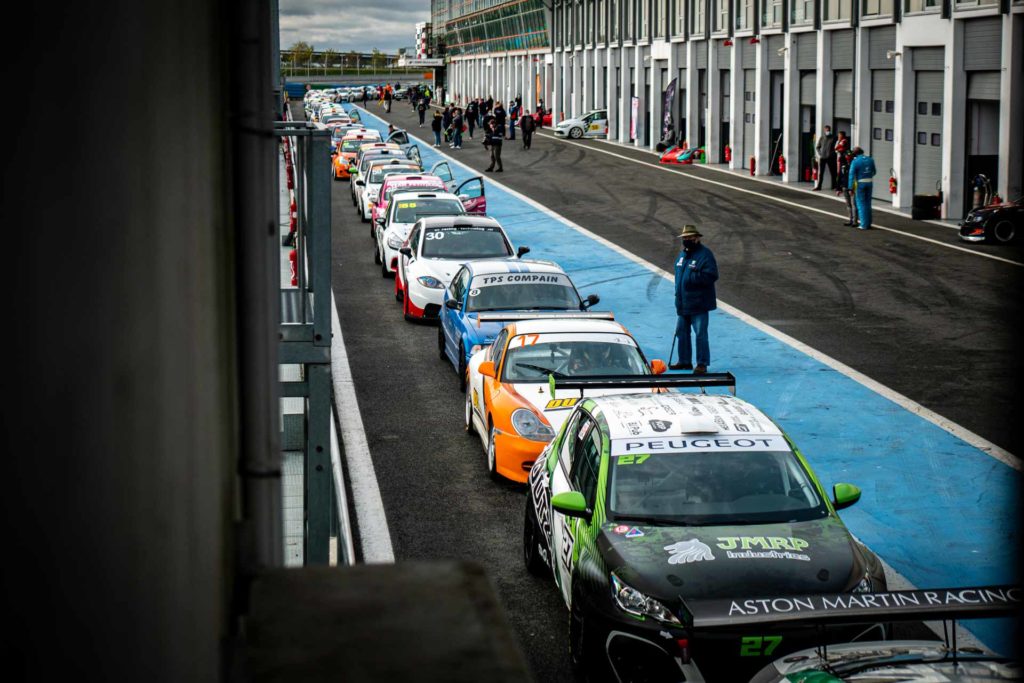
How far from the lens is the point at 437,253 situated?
811 inches

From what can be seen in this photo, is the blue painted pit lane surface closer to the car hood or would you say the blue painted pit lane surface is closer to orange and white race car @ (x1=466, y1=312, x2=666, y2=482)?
the car hood

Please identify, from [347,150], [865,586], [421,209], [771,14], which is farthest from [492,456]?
[347,150]

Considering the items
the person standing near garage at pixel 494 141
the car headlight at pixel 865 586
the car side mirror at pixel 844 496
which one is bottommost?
the car headlight at pixel 865 586

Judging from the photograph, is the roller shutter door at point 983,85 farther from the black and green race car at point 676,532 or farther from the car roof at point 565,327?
the black and green race car at point 676,532

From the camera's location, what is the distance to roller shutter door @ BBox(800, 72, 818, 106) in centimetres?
4209

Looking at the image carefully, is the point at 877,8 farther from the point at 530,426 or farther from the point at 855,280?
the point at 530,426

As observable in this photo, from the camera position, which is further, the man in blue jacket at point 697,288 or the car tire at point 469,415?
the man in blue jacket at point 697,288

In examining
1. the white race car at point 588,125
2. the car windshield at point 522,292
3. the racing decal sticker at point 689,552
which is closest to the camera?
the racing decal sticker at point 689,552

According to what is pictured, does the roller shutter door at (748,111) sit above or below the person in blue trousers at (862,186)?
above

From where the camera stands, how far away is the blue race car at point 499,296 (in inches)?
628

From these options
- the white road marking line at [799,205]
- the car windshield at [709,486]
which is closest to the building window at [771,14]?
the white road marking line at [799,205]

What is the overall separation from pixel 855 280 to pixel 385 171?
15080mm

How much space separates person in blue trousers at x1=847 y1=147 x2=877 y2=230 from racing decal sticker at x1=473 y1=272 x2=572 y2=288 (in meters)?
14.6

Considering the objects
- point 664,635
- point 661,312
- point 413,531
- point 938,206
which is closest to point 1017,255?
point 938,206
